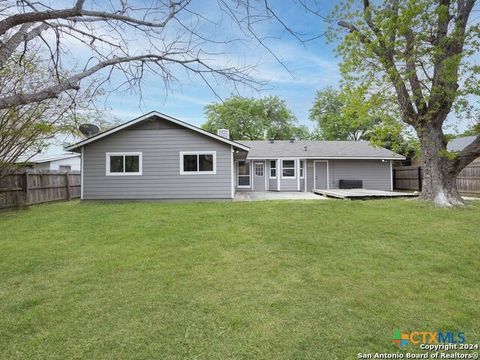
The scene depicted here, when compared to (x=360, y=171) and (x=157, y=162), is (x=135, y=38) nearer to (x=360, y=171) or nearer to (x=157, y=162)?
(x=157, y=162)

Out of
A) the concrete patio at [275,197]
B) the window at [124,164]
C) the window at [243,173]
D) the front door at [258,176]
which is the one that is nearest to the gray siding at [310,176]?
the front door at [258,176]

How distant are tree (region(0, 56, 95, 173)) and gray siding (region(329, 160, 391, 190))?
1402 cm

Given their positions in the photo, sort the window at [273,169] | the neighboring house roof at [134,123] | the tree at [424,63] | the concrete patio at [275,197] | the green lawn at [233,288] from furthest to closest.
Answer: the window at [273,169] < the concrete patio at [275,197] < the neighboring house roof at [134,123] < the tree at [424,63] < the green lawn at [233,288]

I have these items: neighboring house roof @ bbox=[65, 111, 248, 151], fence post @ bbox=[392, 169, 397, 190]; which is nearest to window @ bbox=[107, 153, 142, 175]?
neighboring house roof @ bbox=[65, 111, 248, 151]

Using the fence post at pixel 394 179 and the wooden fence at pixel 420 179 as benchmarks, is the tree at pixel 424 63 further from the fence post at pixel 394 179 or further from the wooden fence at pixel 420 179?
the fence post at pixel 394 179

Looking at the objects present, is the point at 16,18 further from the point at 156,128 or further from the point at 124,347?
the point at 156,128

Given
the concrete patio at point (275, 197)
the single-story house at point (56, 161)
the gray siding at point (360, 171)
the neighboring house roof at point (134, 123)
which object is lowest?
the concrete patio at point (275, 197)

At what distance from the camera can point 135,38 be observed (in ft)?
10.3

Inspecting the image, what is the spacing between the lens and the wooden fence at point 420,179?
1363cm

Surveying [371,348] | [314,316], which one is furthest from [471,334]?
[314,316]

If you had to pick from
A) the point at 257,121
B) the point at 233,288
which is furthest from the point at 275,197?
the point at 257,121

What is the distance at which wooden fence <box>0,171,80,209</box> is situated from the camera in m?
11.0

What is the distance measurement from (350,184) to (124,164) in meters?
13.1

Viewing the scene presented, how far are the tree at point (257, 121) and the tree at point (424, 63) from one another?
22.8 meters
